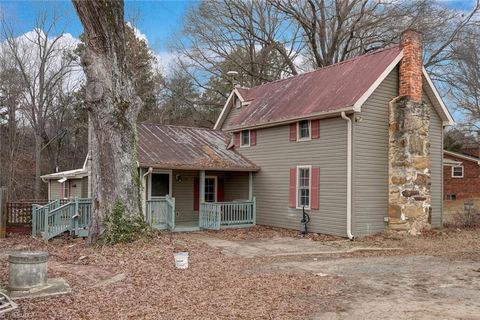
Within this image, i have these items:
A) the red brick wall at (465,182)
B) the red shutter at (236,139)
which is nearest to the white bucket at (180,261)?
the red shutter at (236,139)

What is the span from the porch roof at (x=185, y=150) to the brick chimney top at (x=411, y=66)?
6071mm

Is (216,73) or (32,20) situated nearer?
(32,20)

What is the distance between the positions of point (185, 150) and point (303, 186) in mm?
4776

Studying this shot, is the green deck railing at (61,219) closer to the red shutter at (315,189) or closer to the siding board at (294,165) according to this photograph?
the siding board at (294,165)

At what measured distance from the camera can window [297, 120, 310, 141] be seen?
1481cm

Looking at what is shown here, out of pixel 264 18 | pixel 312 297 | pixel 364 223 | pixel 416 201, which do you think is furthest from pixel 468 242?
pixel 264 18

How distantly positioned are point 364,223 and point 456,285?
5.90 meters

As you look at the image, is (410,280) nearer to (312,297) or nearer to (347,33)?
(312,297)

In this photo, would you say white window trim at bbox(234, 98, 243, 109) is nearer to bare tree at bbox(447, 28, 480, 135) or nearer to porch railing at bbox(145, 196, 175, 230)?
porch railing at bbox(145, 196, 175, 230)

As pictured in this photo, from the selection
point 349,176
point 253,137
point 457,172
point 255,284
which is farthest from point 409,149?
point 457,172

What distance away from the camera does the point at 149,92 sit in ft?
102

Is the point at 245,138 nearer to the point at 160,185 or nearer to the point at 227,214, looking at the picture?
the point at 227,214

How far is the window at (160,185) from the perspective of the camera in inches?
640

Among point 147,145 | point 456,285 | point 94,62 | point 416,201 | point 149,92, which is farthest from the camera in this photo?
point 149,92
